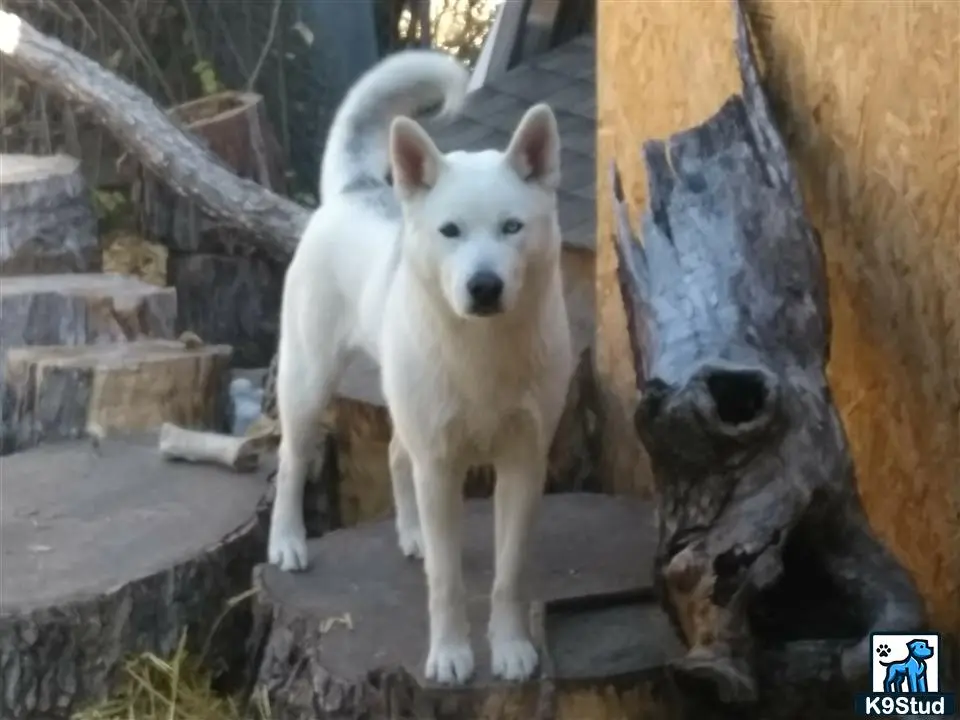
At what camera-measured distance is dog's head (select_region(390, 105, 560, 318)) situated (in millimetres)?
2342

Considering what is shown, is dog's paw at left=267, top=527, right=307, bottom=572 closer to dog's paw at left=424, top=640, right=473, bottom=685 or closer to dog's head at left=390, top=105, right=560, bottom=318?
dog's paw at left=424, top=640, right=473, bottom=685

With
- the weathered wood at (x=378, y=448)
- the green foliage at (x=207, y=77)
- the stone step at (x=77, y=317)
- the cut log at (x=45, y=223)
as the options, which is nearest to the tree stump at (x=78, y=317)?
the stone step at (x=77, y=317)

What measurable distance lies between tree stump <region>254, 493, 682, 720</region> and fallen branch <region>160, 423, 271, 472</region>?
56 cm

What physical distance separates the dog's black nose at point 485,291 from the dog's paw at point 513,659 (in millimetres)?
654

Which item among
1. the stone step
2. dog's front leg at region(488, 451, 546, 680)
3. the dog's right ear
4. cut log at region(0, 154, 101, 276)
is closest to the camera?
→ the dog's right ear

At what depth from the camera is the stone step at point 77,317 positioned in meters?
4.54

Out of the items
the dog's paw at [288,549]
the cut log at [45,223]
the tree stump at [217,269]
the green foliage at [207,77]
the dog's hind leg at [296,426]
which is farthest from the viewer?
the green foliage at [207,77]

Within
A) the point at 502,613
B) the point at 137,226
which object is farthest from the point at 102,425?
the point at 137,226

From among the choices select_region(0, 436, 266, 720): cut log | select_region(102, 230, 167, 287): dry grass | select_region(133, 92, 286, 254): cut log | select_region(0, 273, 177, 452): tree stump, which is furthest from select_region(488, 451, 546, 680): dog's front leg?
select_region(102, 230, 167, 287): dry grass

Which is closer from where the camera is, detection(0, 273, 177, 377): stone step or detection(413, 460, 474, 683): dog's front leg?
detection(413, 460, 474, 683): dog's front leg

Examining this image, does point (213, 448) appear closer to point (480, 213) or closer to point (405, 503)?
point (405, 503)

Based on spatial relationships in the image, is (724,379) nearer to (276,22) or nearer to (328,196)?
(328,196)

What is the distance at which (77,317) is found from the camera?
4.55m

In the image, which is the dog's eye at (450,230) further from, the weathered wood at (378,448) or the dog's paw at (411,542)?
the weathered wood at (378,448)
